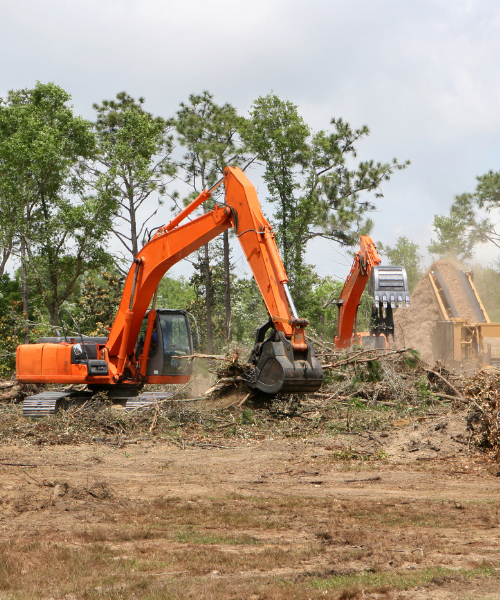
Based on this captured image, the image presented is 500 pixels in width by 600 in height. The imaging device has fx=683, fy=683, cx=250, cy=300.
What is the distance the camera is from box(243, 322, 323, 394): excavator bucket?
999 centimetres

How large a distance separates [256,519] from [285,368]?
3633 millimetres

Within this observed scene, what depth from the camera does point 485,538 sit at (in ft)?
19.2

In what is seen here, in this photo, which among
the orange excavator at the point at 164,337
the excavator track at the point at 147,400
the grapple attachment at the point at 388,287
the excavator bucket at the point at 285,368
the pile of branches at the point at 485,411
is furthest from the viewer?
the grapple attachment at the point at 388,287

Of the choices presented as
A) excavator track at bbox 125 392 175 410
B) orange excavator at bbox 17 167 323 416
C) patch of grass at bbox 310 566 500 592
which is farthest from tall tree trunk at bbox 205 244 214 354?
patch of grass at bbox 310 566 500 592

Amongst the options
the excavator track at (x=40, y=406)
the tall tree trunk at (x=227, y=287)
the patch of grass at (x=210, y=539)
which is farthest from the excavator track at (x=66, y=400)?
the tall tree trunk at (x=227, y=287)

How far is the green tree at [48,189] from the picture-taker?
28.5 meters

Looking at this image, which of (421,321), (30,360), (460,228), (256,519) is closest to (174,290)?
(460,228)

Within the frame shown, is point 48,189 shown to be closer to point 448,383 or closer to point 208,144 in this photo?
point 208,144

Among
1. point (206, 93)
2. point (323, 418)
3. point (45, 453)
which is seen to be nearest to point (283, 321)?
point (323, 418)

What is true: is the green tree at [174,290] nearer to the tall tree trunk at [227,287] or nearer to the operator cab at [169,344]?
the tall tree trunk at [227,287]

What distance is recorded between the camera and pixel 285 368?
10.0 meters

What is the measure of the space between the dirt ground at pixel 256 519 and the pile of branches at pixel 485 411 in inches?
10.6

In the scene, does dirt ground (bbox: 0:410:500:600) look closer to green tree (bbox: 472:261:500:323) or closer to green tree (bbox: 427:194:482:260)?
green tree (bbox: 472:261:500:323)

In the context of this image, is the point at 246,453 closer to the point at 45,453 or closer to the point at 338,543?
the point at 45,453
